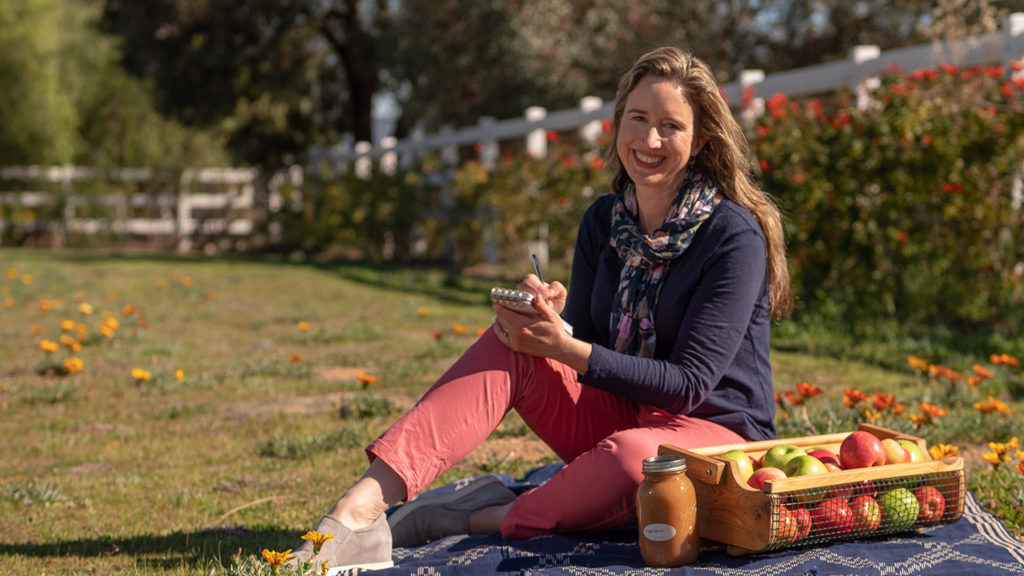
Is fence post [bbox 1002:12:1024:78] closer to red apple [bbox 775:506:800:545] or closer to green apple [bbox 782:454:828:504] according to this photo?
green apple [bbox 782:454:828:504]

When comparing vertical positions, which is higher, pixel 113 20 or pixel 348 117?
pixel 113 20

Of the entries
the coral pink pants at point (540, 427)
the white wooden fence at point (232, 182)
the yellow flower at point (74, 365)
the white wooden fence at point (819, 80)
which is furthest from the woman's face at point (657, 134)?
the white wooden fence at point (232, 182)

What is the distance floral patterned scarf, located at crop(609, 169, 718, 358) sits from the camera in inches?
115

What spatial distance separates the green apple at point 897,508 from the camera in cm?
273

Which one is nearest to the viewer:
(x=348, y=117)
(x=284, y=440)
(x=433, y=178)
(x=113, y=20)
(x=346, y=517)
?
(x=346, y=517)

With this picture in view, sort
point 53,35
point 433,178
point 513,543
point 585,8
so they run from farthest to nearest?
1. point 53,35
2. point 585,8
3. point 433,178
4. point 513,543

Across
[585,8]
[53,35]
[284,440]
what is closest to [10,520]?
[284,440]

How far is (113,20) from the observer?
57.9 ft

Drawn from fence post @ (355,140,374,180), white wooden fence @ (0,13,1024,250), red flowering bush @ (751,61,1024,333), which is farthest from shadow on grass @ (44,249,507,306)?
red flowering bush @ (751,61,1024,333)

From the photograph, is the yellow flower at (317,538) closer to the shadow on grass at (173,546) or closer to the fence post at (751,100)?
the shadow on grass at (173,546)

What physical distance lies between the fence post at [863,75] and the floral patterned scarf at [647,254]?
181 inches

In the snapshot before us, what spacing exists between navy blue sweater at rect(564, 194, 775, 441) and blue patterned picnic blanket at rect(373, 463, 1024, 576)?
0.41 meters

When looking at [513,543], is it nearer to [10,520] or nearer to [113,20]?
[10,520]

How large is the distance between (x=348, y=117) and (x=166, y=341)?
13246 millimetres
